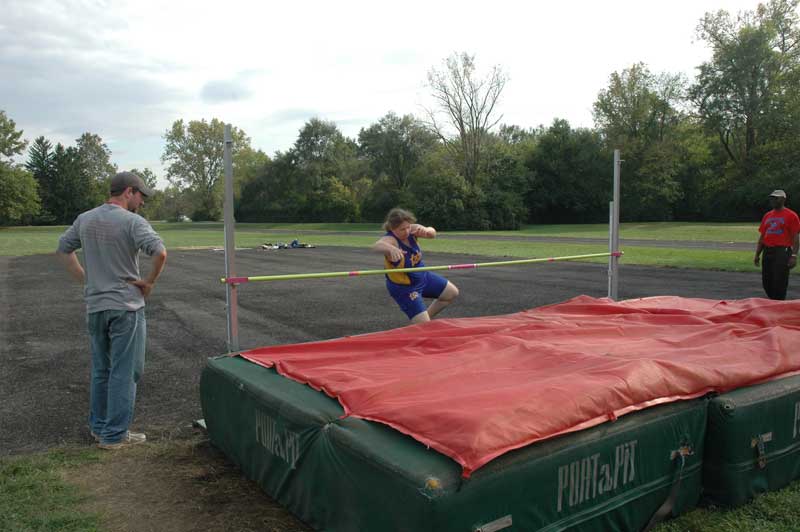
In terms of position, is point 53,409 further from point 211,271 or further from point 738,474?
point 211,271

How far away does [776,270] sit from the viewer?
8.70 m

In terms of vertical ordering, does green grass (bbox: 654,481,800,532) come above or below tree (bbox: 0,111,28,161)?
below

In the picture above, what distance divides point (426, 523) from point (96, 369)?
3.12 metres

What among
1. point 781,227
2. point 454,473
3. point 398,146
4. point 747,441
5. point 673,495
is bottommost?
point 673,495

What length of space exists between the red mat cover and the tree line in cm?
4239

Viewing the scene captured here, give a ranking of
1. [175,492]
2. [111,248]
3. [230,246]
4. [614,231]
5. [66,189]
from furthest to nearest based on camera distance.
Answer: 1. [66,189]
2. [614,231]
3. [230,246]
4. [111,248]
5. [175,492]

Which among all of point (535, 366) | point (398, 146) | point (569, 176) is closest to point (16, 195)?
point (398, 146)

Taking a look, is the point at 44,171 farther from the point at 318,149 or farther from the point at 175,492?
the point at 175,492

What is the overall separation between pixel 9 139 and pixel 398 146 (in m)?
43.1

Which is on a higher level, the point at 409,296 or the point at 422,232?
the point at 422,232

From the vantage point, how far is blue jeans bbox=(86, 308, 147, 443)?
4227 mm

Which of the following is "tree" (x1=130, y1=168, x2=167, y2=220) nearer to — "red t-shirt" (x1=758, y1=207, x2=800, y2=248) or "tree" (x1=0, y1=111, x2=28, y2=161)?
"tree" (x1=0, y1=111, x2=28, y2=161)

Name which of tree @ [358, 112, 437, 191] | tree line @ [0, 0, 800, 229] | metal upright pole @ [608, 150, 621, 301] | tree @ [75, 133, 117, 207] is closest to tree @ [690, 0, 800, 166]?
tree line @ [0, 0, 800, 229]

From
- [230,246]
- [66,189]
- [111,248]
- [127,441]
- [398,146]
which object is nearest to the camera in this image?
[111,248]
